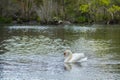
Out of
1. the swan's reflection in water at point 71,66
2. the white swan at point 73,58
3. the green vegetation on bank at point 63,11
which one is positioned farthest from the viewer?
the green vegetation on bank at point 63,11

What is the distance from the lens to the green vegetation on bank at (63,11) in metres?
118

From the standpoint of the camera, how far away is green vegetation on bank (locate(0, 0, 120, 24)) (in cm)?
11844

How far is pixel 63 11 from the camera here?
409 ft

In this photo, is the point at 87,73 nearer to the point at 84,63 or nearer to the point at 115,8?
the point at 84,63

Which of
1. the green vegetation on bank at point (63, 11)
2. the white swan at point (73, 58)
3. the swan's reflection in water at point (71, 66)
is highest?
the white swan at point (73, 58)

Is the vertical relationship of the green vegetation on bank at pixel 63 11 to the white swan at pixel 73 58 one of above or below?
below

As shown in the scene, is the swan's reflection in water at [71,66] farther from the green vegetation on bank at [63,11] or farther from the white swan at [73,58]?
the green vegetation on bank at [63,11]

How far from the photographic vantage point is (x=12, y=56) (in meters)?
31.8

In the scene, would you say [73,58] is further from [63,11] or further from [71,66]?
[63,11]

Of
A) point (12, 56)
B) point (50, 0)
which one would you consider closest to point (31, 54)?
point (12, 56)

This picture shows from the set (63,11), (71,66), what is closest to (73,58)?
(71,66)

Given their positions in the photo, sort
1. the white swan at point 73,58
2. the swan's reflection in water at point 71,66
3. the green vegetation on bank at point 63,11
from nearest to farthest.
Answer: the swan's reflection in water at point 71,66 < the white swan at point 73,58 < the green vegetation on bank at point 63,11

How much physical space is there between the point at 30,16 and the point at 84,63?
95649mm

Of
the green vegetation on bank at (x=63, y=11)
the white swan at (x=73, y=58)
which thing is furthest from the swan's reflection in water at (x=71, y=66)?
the green vegetation on bank at (x=63, y=11)
